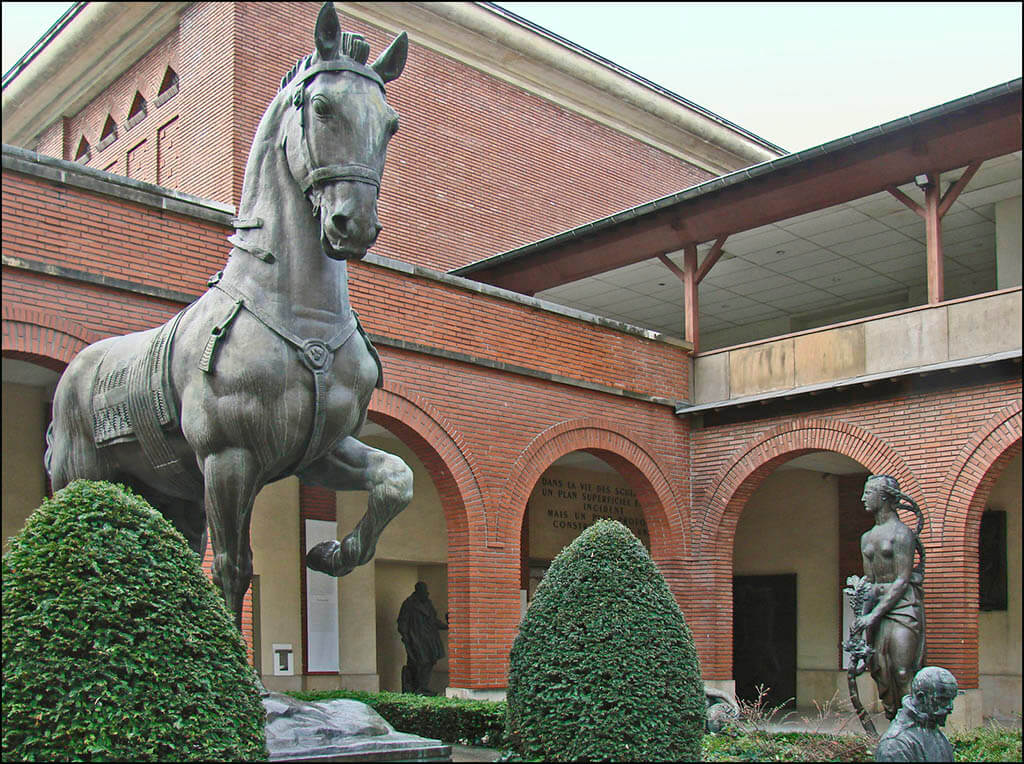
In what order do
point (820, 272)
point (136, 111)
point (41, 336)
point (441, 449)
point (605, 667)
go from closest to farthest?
1. point (605, 667)
2. point (41, 336)
3. point (441, 449)
4. point (820, 272)
5. point (136, 111)

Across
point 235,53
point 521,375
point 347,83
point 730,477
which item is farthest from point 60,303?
point 730,477

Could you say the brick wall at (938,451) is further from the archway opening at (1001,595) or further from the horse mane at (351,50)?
the horse mane at (351,50)

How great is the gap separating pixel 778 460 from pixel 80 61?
1338 centimetres

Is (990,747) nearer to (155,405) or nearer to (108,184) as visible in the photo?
(155,405)

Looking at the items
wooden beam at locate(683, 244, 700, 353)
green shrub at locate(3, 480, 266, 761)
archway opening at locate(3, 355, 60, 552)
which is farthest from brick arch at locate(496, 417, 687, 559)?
green shrub at locate(3, 480, 266, 761)

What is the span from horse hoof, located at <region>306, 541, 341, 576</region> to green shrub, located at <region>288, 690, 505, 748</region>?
4.56m

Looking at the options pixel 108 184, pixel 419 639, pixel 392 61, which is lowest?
pixel 419 639

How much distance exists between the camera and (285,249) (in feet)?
→ 15.5

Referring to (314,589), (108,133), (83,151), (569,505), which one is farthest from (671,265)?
(83,151)

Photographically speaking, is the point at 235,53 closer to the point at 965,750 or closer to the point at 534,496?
the point at 534,496

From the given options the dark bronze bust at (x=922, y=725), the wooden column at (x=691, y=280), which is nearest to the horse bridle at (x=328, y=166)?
the dark bronze bust at (x=922, y=725)

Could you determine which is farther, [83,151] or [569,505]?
[83,151]

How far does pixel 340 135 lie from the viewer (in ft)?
14.5

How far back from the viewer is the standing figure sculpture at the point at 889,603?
11766 millimetres
